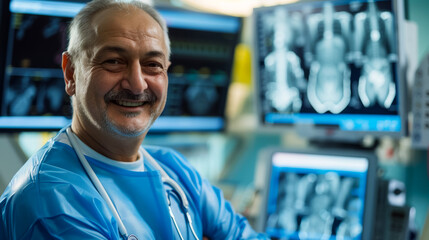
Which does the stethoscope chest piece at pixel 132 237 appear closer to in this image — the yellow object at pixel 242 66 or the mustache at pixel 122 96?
the mustache at pixel 122 96

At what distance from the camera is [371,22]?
64.6 inches

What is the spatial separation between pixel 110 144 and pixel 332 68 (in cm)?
88

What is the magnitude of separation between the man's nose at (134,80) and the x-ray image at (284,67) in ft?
2.65

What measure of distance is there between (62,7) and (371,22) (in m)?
1.08

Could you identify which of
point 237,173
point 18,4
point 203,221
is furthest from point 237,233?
point 237,173

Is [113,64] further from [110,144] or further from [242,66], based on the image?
[242,66]

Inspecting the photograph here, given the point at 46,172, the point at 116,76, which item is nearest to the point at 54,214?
the point at 46,172

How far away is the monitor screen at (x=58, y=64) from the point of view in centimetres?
179

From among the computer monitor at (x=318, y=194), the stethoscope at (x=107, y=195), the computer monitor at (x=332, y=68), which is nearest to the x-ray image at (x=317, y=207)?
the computer monitor at (x=318, y=194)

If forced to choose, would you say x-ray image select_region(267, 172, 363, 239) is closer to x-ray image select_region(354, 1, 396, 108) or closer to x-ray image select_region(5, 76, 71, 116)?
x-ray image select_region(354, 1, 396, 108)

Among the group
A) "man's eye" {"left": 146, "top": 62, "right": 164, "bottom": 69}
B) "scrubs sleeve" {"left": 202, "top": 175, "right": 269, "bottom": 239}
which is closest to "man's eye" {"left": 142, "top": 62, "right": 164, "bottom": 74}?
"man's eye" {"left": 146, "top": 62, "right": 164, "bottom": 69}

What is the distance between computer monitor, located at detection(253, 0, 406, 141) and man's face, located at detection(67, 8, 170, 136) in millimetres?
755

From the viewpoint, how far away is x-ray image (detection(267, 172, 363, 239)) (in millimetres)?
1664

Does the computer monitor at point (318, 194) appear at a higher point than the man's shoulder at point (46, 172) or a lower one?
lower
